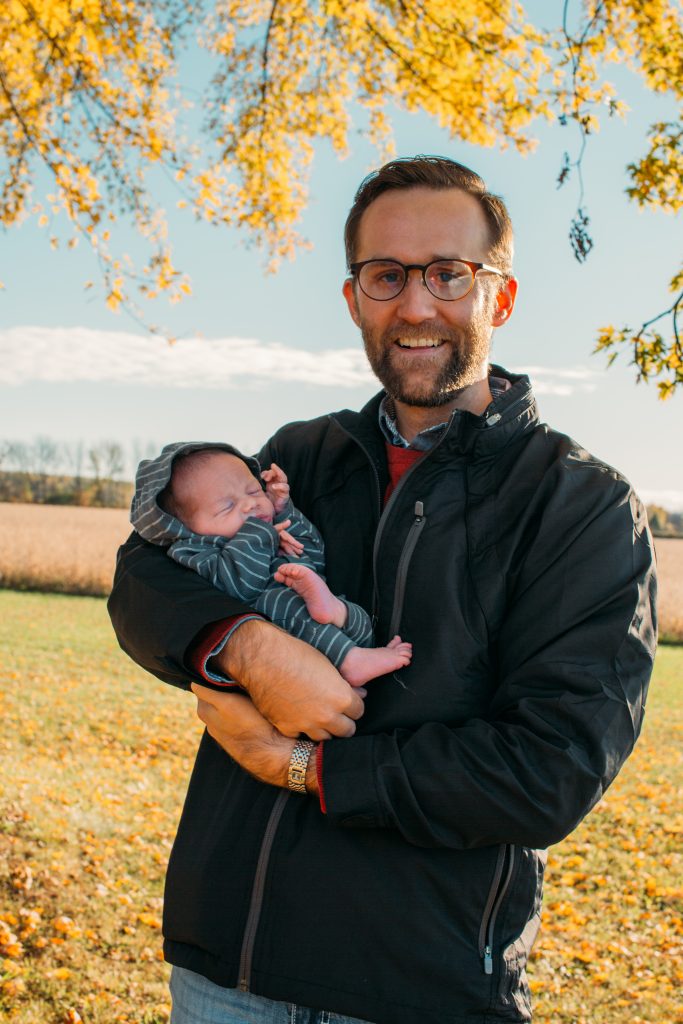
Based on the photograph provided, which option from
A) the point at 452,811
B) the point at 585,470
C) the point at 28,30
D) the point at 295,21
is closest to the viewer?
the point at 452,811

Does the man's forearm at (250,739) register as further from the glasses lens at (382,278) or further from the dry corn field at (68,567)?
the dry corn field at (68,567)

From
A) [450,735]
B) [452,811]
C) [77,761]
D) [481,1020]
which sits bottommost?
[77,761]

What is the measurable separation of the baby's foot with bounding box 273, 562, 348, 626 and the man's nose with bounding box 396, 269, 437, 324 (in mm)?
803

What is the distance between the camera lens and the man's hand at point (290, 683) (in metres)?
2.26

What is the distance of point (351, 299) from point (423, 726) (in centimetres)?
153

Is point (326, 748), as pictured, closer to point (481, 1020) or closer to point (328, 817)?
point (328, 817)

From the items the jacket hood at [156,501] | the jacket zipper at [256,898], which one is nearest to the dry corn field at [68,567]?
the jacket hood at [156,501]

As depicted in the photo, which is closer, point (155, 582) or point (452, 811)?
point (452, 811)

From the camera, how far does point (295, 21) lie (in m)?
8.91

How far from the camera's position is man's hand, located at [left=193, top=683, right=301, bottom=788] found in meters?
2.27

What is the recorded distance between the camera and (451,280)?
2742mm

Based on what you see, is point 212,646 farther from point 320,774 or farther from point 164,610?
point 320,774

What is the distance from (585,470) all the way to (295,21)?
26.6 feet

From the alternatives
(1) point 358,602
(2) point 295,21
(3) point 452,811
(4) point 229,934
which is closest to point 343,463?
(1) point 358,602
